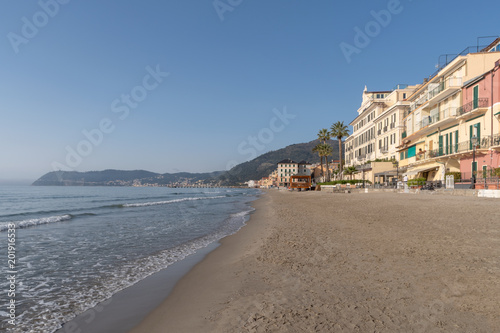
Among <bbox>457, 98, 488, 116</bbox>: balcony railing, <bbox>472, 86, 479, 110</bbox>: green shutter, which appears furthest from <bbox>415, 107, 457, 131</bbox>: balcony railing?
<bbox>472, 86, 479, 110</bbox>: green shutter

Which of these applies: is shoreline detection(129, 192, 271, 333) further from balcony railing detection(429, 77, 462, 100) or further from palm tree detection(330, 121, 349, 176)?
palm tree detection(330, 121, 349, 176)

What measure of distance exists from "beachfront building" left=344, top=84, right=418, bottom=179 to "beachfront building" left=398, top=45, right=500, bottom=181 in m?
4.78

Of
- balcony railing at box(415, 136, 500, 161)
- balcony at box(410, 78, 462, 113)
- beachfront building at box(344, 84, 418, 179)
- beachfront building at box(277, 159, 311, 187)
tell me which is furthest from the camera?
beachfront building at box(277, 159, 311, 187)

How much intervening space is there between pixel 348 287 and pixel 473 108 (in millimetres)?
28189

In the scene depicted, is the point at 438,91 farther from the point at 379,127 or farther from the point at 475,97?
the point at 379,127

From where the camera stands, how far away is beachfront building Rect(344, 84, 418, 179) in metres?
42.8

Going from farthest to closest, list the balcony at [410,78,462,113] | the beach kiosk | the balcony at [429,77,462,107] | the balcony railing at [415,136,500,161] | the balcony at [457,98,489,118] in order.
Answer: the beach kiosk < the balcony at [410,78,462,113] < the balcony at [429,77,462,107] < the balcony railing at [415,136,500,161] < the balcony at [457,98,489,118]

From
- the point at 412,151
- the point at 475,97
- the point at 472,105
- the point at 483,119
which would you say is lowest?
the point at 412,151

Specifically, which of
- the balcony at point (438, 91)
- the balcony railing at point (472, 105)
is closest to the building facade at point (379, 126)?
the balcony at point (438, 91)

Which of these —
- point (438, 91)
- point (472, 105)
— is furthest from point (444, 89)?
point (472, 105)

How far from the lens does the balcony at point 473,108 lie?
23.6 m

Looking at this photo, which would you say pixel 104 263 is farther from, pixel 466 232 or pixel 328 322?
pixel 466 232

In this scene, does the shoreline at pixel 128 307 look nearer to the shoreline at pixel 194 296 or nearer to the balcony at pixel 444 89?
the shoreline at pixel 194 296

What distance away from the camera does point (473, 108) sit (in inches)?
979
